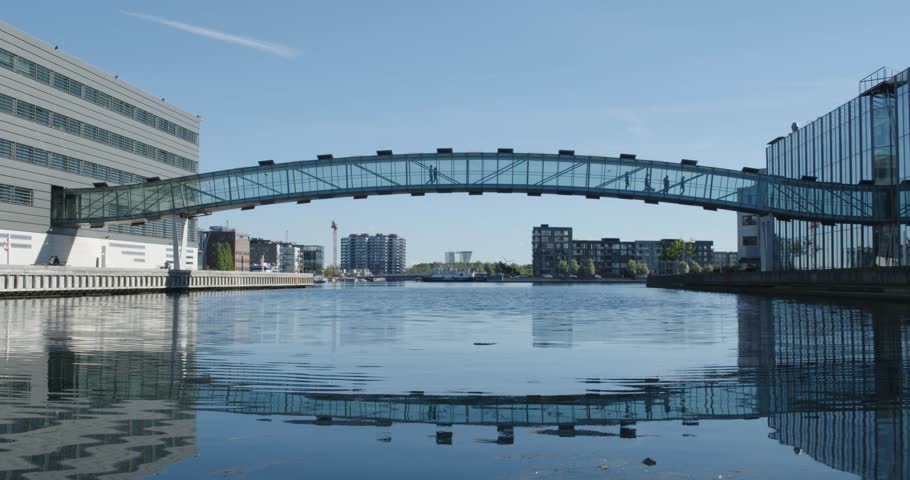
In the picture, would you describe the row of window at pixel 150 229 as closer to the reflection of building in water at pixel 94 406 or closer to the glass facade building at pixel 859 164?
the glass facade building at pixel 859 164

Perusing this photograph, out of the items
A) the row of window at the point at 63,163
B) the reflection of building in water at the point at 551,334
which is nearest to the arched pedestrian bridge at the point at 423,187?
the row of window at the point at 63,163

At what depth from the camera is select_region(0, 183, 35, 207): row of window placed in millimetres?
69438

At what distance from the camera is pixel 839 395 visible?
1117 centimetres

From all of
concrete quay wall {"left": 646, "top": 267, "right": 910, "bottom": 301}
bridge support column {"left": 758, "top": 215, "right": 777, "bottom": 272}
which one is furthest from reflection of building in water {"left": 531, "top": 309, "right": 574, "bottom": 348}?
bridge support column {"left": 758, "top": 215, "right": 777, "bottom": 272}

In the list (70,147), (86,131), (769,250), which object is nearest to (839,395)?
(70,147)

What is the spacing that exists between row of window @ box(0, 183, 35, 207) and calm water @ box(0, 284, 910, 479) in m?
56.5

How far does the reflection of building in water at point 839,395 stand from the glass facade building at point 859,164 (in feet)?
164

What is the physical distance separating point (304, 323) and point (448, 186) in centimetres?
4914

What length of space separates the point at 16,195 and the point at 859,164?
2882 inches

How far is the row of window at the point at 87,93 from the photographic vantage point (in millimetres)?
70562

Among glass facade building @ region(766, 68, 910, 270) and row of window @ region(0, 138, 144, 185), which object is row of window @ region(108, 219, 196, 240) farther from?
glass facade building @ region(766, 68, 910, 270)

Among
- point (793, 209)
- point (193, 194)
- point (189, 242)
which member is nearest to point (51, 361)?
point (193, 194)

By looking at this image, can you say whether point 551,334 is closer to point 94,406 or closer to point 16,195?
point 94,406

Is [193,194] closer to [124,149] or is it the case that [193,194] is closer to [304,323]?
[124,149]
